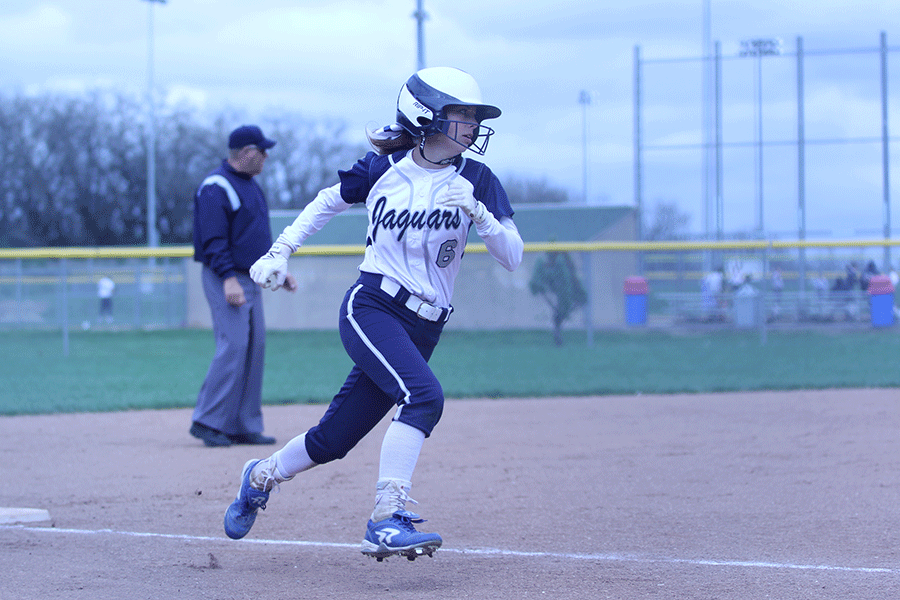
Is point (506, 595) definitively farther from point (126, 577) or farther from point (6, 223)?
point (6, 223)

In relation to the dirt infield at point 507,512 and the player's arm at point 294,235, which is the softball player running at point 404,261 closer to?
the player's arm at point 294,235

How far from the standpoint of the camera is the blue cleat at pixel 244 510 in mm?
3615

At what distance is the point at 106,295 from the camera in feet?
63.0

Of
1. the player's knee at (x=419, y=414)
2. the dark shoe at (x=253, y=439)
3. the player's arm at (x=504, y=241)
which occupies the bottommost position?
the dark shoe at (x=253, y=439)

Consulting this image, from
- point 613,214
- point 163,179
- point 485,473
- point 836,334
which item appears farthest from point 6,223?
point 485,473

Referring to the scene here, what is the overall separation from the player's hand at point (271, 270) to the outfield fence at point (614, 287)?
860 cm

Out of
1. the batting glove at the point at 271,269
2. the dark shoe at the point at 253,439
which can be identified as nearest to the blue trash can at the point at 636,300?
the dark shoe at the point at 253,439

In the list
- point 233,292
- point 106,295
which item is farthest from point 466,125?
point 106,295

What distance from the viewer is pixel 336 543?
3852 millimetres

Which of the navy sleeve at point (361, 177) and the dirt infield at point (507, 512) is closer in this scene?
the dirt infield at point (507, 512)

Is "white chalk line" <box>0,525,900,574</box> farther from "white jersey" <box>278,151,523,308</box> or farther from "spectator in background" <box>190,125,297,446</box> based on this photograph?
"spectator in background" <box>190,125,297,446</box>

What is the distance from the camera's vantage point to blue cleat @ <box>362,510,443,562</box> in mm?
3004

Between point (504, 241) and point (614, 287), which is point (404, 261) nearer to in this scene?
point (504, 241)

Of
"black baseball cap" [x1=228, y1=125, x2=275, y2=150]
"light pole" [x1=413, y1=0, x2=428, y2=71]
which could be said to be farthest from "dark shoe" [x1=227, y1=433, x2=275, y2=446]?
"light pole" [x1=413, y1=0, x2=428, y2=71]
